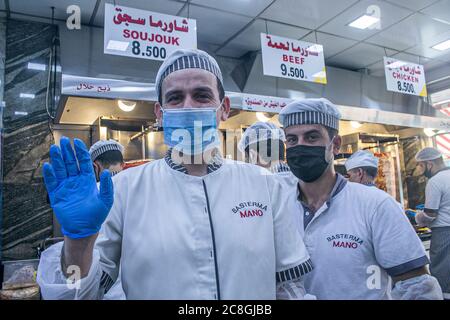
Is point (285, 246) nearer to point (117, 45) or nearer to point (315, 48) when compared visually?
point (117, 45)

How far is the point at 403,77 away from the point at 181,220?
4.80m

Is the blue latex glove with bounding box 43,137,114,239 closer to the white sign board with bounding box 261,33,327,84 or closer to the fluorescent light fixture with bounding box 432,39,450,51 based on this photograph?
the white sign board with bounding box 261,33,327,84

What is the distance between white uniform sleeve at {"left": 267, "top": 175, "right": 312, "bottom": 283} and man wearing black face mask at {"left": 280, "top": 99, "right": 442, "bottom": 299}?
12.0 inches

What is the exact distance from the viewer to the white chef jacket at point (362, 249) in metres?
1.20

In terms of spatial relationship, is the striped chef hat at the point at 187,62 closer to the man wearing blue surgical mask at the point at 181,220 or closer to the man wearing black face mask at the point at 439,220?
the man wearing blue surgical mask at the point at 181,220

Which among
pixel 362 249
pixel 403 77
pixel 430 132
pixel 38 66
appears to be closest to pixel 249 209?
pixel 362 249

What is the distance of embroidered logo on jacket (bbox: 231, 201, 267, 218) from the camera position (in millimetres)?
974

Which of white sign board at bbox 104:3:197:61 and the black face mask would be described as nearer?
the black face mask

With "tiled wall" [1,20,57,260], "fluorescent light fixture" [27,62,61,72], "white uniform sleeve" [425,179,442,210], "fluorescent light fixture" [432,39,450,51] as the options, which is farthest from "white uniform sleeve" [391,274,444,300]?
"fluorescent light fixture" [432,39,450,51]

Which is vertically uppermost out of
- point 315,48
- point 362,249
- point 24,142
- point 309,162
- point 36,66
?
point 315,48

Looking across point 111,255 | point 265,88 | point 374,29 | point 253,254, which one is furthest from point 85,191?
point 374,29

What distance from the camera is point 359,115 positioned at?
4.85m

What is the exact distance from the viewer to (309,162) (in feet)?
4.97

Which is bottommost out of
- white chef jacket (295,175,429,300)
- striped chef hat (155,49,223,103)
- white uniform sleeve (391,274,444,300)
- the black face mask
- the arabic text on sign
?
white uniform sleeve (391,274,444,300)
